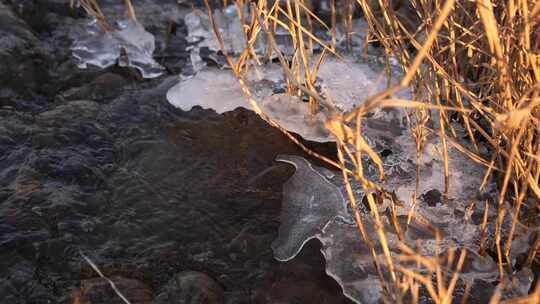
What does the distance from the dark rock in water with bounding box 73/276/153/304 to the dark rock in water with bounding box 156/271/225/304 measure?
5cm

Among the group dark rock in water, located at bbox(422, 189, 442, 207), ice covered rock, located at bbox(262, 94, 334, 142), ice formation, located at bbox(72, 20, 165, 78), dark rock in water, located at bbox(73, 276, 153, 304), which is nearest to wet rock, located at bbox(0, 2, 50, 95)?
ice formation, located at bbox(72, 20, 165, 78)

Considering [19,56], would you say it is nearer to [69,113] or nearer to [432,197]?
[69,113]

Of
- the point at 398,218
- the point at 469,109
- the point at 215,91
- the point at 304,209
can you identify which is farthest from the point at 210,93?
the point at 469,109

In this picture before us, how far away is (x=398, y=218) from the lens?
1.87 metres

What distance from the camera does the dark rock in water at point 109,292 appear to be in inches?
63.1

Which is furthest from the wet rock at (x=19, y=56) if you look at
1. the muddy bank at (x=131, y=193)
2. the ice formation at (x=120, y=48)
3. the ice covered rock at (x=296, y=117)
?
the ice covered rock at (x=296, y=117)

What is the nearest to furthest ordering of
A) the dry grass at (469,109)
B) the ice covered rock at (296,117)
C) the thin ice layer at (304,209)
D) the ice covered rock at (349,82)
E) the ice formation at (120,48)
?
1. the dry grass at (469,109)
2. the thin ice layer at (304,209)
3. the ice covered rock at (296,117)
4. the ice covered rock at (349,82)
5. the ice formation at (120,48)

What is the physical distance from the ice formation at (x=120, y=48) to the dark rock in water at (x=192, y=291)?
1284mm

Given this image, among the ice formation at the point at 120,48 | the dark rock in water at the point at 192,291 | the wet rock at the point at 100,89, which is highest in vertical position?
the ice formation at the point at 120,48

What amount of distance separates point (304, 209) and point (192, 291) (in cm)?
51

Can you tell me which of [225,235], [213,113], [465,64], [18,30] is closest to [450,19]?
[465,64]

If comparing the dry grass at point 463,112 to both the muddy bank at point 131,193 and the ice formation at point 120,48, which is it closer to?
the muddy bank at point 131,193

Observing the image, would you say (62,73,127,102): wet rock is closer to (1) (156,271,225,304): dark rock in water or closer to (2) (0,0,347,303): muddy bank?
(2) (0,0,347,303): muddy bank

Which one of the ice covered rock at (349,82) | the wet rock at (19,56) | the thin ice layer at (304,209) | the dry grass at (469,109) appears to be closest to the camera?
the dry grass at (469,109)
